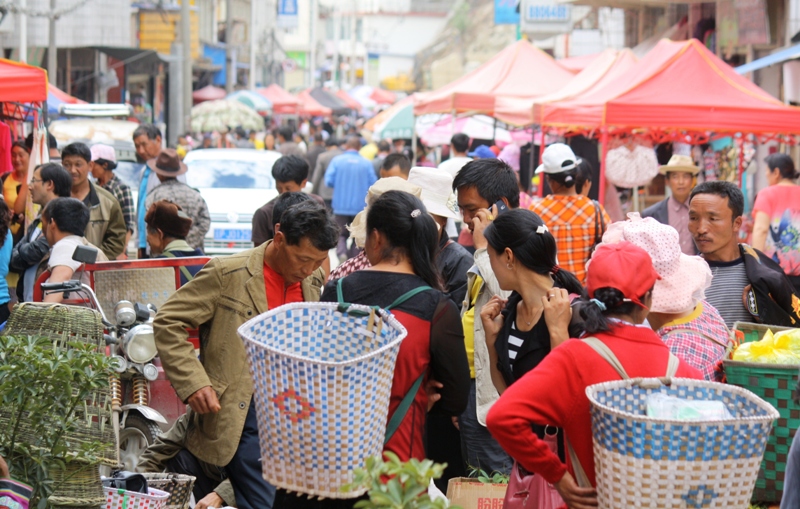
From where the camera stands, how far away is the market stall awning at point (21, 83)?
8852 millimetres

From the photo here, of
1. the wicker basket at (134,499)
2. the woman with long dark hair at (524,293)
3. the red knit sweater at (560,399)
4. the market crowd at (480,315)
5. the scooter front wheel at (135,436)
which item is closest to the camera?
the red knit sweater at (560,399)

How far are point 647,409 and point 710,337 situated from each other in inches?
46.3

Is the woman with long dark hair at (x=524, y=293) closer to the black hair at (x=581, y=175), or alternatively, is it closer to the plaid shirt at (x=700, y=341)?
the plaid shirt at (x=700, y=341)

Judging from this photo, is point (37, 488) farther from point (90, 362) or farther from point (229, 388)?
point (229, 388)

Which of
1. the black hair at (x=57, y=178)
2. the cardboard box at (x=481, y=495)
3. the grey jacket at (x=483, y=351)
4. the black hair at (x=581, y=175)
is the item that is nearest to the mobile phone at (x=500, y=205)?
the grey jacket at (x=483, y=351)

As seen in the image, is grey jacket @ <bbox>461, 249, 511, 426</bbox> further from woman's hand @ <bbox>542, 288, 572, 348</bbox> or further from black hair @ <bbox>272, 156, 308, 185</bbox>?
black hair @ <bbox>272, 156, 308, 185</bbox>

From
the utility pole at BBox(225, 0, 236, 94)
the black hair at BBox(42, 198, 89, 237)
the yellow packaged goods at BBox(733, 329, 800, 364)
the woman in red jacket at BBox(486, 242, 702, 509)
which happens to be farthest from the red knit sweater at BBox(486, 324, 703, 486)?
the utility pole at BBox(225, 0, 236, 94)

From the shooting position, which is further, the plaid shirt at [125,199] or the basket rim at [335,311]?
the plaid shirt at [125,199]

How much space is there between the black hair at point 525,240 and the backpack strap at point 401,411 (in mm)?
546

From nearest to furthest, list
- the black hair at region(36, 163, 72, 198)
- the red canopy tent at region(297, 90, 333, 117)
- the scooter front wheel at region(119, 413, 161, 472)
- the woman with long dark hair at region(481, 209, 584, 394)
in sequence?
the woman with long dark hair at region(481, 209, 584, 394), the scooter front wheel at region(119, 413, 161, 472), the black hair at region(36, 163, 72, 198), the red canopy tent at region(297, 90, 333, 117)

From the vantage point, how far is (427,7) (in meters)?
108

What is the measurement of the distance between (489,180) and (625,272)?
6.95 ft

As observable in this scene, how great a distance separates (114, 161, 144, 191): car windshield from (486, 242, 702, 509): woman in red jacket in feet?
40.0

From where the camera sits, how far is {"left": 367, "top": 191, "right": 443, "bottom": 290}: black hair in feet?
12.0
